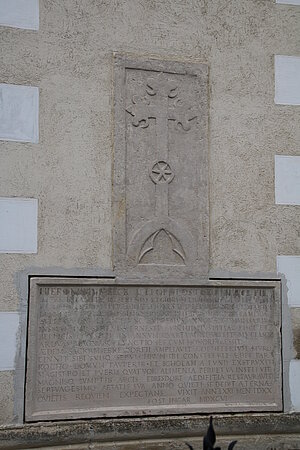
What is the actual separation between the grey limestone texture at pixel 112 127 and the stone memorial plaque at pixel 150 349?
96mm

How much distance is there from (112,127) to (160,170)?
357 mm

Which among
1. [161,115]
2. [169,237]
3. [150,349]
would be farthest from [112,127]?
[150,349]

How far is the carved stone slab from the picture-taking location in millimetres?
3646

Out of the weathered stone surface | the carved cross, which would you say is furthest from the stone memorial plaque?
the carved cross

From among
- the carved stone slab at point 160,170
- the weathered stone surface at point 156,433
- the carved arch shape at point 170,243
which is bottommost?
the weathered stone surface at point 156,433

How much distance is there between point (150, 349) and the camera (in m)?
3.58

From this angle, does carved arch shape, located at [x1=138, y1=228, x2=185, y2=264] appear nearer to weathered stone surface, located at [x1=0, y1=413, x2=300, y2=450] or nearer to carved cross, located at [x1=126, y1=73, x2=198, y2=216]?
carved cross, located at [x1=126, y1=73, x2=198, y2=216]

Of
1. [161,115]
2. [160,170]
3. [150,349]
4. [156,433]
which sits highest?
[161,115]

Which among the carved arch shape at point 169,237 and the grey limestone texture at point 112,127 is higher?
the grey limestone texture at point 112,127

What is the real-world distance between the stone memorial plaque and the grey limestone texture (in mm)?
96

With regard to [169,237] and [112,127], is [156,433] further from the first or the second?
[112,127]

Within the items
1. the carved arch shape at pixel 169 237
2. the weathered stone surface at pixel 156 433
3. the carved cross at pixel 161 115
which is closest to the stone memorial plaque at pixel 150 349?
the weathered stone surface at pixel 156 433

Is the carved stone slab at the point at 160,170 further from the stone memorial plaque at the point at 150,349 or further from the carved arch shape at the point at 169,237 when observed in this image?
the stone memorial plaque at the point at 150,349

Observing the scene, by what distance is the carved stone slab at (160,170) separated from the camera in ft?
12.0
